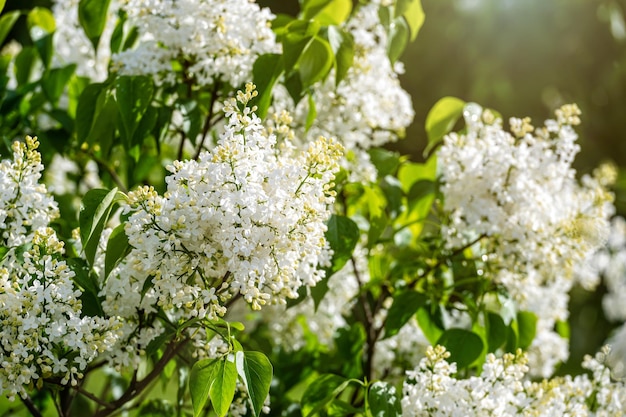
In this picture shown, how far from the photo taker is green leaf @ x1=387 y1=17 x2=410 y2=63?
1.24 m

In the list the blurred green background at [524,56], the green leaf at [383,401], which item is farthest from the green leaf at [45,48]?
the blurred green background at [524,56]

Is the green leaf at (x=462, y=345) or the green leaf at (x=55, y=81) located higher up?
the green leaf at (x=55, y=81)

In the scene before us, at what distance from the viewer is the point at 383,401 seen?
1025mm

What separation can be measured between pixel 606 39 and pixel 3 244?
12.3 ft

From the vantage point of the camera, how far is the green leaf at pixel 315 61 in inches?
44.4

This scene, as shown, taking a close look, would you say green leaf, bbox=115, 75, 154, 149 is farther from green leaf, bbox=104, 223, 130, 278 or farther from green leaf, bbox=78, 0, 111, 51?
green leaf, bbox=104, 223, 130, 278

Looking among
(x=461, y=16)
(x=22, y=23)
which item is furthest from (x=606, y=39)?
(x=22, y=23)

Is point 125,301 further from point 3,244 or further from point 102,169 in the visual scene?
point 102,169

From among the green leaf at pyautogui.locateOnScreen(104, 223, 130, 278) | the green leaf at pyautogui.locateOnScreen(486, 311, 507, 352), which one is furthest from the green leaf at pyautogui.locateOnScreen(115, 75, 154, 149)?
the green leaf at pyautogui.locateOnScreen(486, 311, 507, 352)

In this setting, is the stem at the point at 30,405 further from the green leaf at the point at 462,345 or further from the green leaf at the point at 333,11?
the green leaf at the point at 333,11

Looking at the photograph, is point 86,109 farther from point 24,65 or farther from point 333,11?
point 333,11

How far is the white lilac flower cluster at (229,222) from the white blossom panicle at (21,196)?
14 centimetres

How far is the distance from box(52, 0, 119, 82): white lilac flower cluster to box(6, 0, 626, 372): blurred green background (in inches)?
99.4

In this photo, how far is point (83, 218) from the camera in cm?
90
